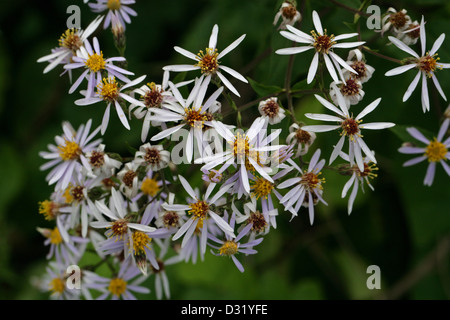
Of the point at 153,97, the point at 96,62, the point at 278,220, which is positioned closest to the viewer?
the point at 153,97

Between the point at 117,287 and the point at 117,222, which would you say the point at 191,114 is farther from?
the point at 117,287

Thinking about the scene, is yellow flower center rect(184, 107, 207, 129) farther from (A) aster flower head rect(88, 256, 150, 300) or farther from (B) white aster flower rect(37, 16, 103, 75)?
(A) aster flower head rect(88, 256, 150, 300)

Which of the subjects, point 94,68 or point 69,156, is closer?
point 94,68

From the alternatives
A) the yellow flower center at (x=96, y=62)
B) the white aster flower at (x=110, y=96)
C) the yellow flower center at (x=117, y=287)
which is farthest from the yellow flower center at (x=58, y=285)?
the yellow flower center at (x=96, y=62)

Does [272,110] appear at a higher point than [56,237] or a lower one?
higher

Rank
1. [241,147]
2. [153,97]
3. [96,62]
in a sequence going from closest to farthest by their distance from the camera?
[241,147] → [153,97] → [96,62]

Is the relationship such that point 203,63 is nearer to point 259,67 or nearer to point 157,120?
point 157,120

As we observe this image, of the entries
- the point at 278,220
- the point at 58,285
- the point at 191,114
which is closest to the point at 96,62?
the point at 191,114
